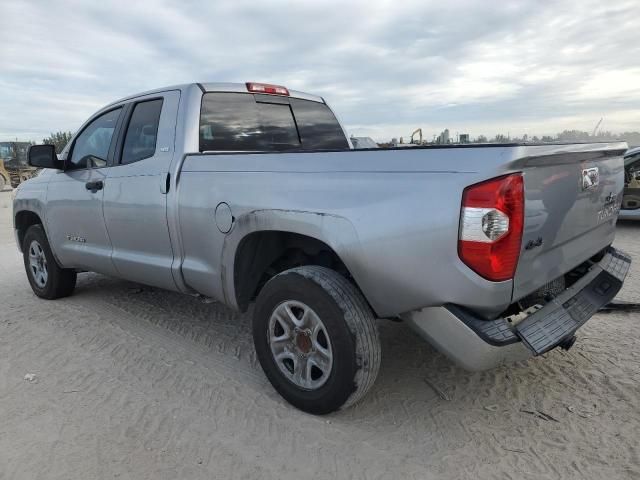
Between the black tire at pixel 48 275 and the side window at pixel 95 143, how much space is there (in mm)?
987

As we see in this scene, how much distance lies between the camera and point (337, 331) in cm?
270

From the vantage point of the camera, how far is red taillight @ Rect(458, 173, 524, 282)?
223cm

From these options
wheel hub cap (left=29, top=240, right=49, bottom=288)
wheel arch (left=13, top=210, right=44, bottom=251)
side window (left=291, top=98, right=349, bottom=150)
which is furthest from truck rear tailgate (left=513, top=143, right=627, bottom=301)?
wheel arch (left=13, top=210, right=44, bottom=251)

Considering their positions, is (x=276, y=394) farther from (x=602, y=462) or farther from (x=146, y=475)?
(x=602, y=462)

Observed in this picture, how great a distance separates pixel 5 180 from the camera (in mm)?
23469

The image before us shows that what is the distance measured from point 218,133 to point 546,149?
233 cm

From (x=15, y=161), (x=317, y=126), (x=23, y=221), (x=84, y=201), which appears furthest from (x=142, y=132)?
(x=15, y=161)

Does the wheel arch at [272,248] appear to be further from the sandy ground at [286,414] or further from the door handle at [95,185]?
the door handle at [95,185]

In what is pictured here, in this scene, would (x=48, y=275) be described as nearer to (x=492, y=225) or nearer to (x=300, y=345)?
(x=300, y=345)

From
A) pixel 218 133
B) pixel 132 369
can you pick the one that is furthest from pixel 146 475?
pixel 218 133

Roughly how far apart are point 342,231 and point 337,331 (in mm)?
527

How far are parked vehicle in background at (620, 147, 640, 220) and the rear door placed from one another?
801cm

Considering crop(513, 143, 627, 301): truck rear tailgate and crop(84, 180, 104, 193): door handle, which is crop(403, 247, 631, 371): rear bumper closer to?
crop(513, 143, 627, 301): truck rear tailgate

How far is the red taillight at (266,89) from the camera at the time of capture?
165 inches
